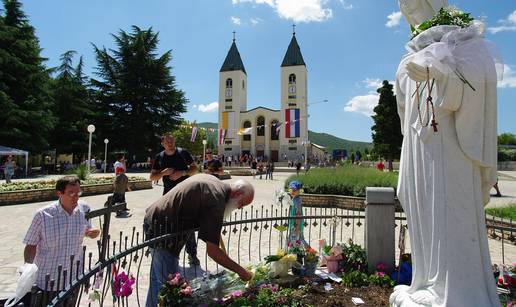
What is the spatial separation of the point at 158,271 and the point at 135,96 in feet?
135

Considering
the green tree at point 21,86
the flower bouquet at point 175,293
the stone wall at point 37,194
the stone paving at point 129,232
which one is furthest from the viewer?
the green tree at point 21,86

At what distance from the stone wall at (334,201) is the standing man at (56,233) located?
10.6 meters

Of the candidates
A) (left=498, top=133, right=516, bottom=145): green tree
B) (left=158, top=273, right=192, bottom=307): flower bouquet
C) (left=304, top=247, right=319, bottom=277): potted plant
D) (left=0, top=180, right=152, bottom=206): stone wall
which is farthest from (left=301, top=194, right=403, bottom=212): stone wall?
(left=498, top=133, right=516, bottom=145): green tree

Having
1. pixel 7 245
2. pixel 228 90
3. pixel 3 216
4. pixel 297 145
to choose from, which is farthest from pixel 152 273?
pixel 228 90

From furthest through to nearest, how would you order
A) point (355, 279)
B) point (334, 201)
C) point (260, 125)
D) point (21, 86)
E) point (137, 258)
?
point (260, 125) → point (21, 86) → point (334, 201) → point (355, 279) → point (137, 258)

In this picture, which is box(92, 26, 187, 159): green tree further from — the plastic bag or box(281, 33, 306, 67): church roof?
the plastic bag

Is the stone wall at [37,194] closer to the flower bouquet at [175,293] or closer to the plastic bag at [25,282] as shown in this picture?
the flower bouquet at [175,293]

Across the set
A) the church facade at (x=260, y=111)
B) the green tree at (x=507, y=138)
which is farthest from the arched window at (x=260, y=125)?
the green tree at (x=507, y=138)

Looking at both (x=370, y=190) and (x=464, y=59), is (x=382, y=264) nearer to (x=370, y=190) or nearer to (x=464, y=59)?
(x=370, y=190)

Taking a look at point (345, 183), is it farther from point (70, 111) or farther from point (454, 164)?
point (70, 111)

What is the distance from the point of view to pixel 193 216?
332cm

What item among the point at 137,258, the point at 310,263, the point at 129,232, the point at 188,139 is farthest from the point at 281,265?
the point at 188,139

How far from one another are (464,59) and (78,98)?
137 feet

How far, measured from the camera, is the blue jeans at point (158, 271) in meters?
3.41
